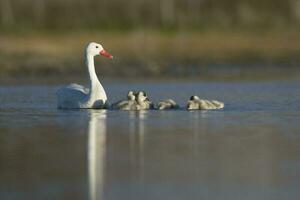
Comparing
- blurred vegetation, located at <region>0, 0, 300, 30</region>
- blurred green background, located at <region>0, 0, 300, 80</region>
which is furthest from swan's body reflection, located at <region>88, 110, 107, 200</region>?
blurred vegetation, located at <region>0, 0, 300, 30</region>

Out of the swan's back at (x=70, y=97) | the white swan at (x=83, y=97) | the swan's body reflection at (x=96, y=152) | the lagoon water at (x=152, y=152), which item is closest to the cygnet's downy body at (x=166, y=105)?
the lagoon water at (x=152, y=152)

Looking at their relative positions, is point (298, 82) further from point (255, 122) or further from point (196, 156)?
point (196, 156)

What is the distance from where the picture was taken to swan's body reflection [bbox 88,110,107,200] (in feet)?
37.6

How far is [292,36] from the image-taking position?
3922 centimetres

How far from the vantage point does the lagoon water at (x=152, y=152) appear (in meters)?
11.3

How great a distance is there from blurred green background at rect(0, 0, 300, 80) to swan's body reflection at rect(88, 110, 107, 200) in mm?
11908

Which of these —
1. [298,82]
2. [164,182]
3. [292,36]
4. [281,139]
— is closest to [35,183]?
[164,182]

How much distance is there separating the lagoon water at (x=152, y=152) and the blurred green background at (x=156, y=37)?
11.2 m

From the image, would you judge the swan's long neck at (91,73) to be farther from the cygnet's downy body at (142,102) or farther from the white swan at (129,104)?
the cygnet's downy body at (142,102)

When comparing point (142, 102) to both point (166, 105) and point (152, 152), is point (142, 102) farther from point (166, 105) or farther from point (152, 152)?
point (152, 152)

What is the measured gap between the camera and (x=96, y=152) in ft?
45.4

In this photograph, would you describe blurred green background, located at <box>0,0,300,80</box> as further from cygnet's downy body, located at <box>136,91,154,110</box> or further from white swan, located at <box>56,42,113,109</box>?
cygnet's downy body, located at <box>136,91,154,110</box>

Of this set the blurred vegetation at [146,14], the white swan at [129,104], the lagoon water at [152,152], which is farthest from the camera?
the blurred vegetation at [146,14]

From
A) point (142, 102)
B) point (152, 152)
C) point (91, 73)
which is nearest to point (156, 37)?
point (91, 73)
